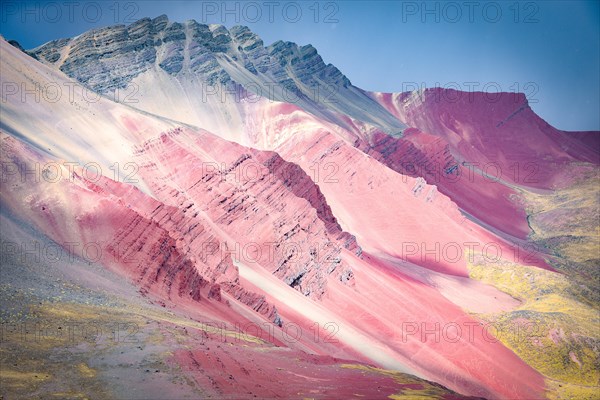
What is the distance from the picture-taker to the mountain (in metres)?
26.7

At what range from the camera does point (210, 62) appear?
115500 mm

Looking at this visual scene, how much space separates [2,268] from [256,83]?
10399 centimetres

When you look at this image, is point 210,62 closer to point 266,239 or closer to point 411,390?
point 266,239

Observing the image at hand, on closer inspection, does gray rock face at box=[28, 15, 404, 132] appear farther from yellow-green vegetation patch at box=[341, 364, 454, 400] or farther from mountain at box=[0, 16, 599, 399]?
yellow-green vegetation patch at box=[341, 364, 454, 400]

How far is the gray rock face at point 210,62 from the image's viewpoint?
107 m

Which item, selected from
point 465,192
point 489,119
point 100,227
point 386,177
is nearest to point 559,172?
point 489,119

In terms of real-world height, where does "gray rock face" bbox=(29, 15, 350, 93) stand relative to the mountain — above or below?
above

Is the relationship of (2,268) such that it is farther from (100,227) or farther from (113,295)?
(100,227)

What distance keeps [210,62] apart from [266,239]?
73.7 meters

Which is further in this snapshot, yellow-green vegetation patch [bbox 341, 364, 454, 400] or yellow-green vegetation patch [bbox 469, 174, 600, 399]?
yellow-green vegetation patch [bbox 469, 174, 600, 399]

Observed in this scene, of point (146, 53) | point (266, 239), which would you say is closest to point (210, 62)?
point (146, 53)

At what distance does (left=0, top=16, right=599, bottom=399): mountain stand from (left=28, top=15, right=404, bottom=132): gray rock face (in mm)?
614

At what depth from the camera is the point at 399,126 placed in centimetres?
14738

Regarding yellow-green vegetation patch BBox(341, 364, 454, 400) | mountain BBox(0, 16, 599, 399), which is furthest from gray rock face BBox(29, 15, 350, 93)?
yellow-green vegetation patch BBox(341, 364, 454, 400)
